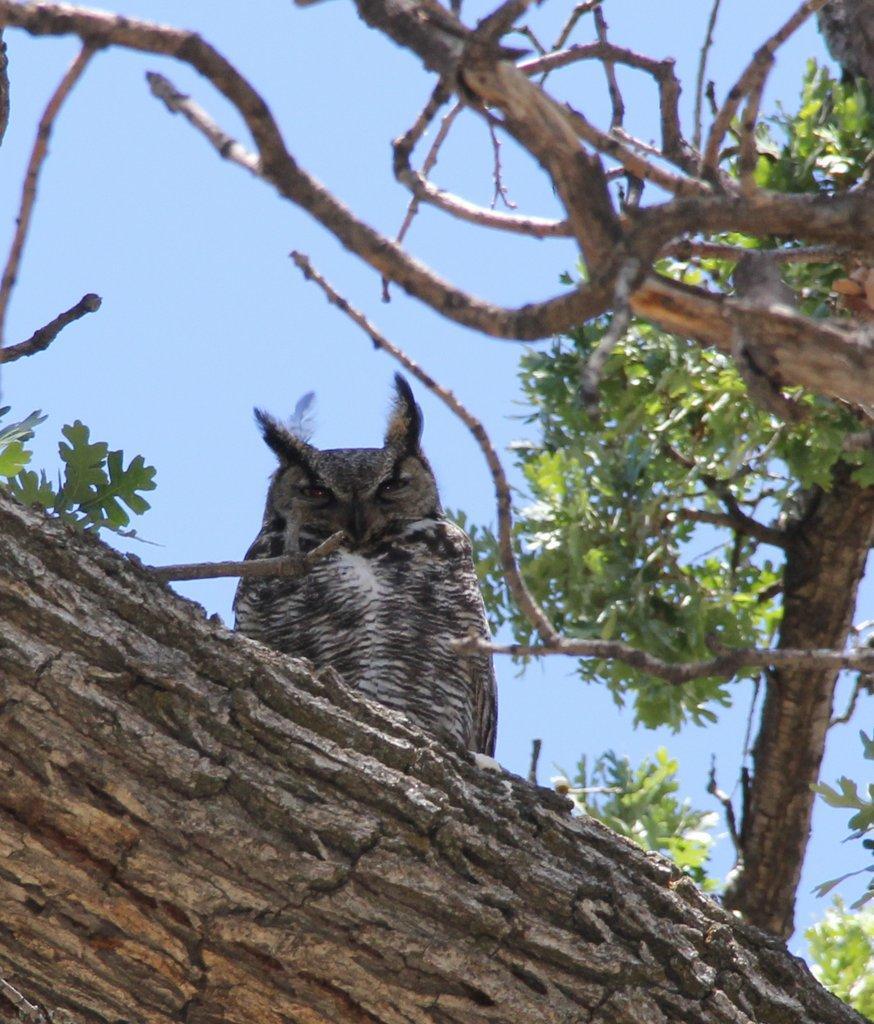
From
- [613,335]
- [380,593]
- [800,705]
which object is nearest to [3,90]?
[380,593]

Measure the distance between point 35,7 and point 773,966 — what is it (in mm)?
2127

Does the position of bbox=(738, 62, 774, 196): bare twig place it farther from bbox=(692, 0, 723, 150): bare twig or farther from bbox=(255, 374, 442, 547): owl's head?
bbox=(255, 374, 442, 547): owl's head

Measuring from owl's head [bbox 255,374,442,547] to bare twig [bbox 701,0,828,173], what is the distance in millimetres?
2523

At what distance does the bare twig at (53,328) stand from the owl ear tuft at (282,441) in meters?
2.14

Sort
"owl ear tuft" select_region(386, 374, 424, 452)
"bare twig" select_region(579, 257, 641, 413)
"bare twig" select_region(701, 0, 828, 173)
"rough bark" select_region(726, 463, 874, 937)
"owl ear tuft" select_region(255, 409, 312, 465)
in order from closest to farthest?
"bare twig" select_region(579, 257, 641, 413)
"bare twig" select_region(701, 0, 828, 173)
"rough bark" select_region(726, 463, 874, 937)
"owl ear tuft" select_region(255, 409, 312, 465)
"owl ear tuft" select_region(386, 374, 424, 452)

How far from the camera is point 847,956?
143 inches

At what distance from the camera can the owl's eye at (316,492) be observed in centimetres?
422

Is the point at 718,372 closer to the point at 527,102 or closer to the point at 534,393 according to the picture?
the point at 534,393

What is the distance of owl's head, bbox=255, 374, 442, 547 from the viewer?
13.6 feet

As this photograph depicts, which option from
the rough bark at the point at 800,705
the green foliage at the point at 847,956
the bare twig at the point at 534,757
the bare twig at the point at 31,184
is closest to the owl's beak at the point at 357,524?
the rough bark at the point at 800,705

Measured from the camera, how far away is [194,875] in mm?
2215

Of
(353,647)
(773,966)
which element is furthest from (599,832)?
(353,647)

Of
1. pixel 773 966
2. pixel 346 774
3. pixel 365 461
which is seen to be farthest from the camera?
pixel 365 461

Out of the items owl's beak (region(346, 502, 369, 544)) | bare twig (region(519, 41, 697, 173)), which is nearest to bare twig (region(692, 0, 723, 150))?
bare twig (region(519, 41, 697, 173))
